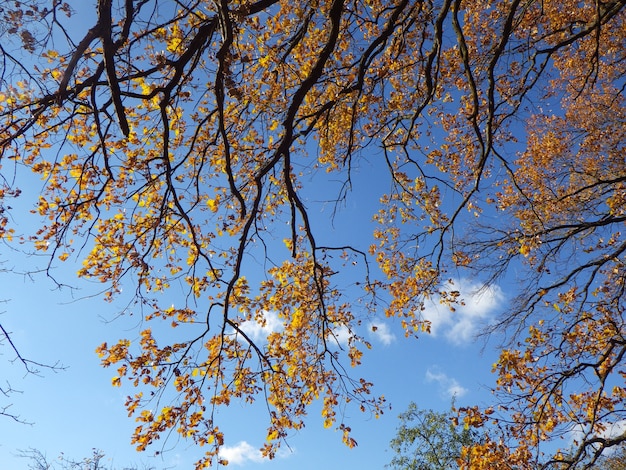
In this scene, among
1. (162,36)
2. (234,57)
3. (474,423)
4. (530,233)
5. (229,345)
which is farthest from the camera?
(530,233)

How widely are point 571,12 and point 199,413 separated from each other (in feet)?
33.9

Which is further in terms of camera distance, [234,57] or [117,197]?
[117,197]

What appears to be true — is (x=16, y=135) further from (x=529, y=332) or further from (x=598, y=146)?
(x=598, y=146)

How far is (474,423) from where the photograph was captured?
22.4 ft

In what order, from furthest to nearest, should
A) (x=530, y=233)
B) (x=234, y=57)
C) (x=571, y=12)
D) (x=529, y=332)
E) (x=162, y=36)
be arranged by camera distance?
(x=571, y=12), (x=530, y=233), (x=529, y=332), (x=162, y=36), (x=234, y=57)

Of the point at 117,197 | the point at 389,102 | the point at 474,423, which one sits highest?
the point at 389,102

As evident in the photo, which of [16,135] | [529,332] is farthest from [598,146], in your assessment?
[16,135]

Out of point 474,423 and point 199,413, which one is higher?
point 474,423

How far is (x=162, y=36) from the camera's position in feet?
18.2

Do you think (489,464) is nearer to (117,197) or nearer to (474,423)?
(474,423)

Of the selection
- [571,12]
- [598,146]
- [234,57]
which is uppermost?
[571,12]

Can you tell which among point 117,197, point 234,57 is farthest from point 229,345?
point 234,57

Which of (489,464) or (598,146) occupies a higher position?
(598,146)

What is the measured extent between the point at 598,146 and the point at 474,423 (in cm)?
639
